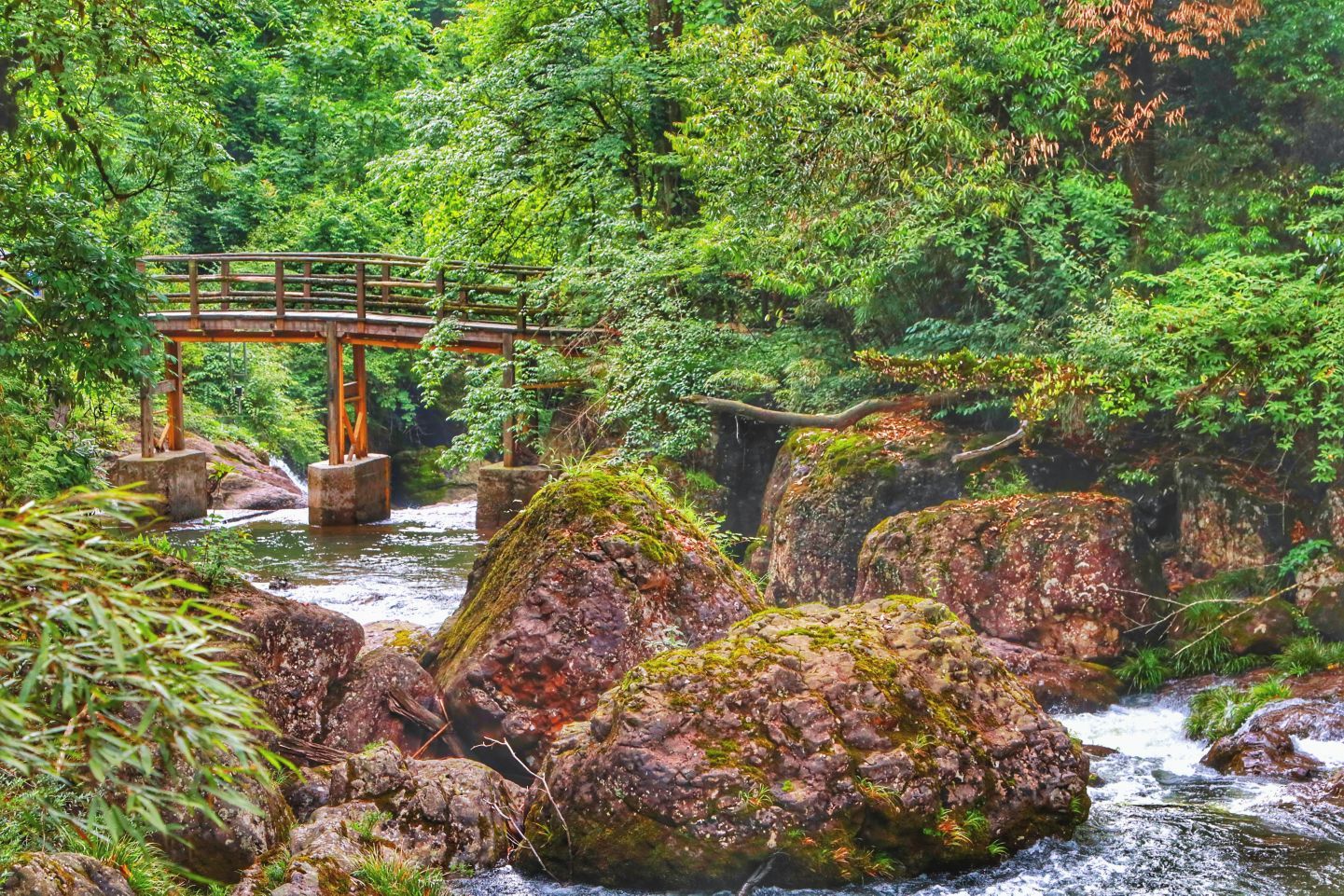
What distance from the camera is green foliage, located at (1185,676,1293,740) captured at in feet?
29.6

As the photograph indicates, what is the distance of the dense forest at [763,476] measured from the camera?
18.8 feet

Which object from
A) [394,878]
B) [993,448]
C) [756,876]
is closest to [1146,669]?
[993,448]

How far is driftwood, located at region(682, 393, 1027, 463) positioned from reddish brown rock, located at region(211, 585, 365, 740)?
700 centimetres

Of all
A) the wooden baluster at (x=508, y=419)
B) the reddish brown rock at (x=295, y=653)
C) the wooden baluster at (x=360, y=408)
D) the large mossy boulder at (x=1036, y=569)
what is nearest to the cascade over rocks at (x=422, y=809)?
the reddish brown rock at (x=295, y=653)

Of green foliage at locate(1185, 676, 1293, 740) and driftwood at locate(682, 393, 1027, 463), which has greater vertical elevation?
driftwood at locate(682, 393, 1027, 463)

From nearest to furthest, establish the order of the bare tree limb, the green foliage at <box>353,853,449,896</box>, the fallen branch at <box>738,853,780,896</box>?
the green foliage at <box>353,853,449,896</box> < the fallen branch at <box>738,853,780,896</box> < the bare tree limb

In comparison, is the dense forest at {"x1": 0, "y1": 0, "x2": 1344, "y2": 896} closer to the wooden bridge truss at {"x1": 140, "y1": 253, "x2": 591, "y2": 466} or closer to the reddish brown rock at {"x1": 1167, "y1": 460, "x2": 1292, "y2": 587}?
the reddish brown rock at {"x1": 1167, "y1": 460, "x2": 1292, "y2": 587}

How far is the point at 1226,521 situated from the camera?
11.0 meters

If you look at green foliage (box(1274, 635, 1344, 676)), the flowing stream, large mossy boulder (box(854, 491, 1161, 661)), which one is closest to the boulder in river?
the flowing stream

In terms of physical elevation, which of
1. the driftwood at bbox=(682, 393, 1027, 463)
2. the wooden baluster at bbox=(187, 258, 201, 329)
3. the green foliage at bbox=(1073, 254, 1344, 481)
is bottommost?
the driftwood at bbox=(682, 393, 1027, 463)

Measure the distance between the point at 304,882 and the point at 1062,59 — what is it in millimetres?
11224

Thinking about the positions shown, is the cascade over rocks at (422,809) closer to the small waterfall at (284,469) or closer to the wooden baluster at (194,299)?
the wooden baluster at (194,299)

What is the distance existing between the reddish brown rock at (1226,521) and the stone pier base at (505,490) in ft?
31.7

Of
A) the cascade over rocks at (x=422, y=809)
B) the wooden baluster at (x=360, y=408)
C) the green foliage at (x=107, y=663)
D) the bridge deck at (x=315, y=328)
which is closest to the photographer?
the green foliage at (x=107, y=663)
